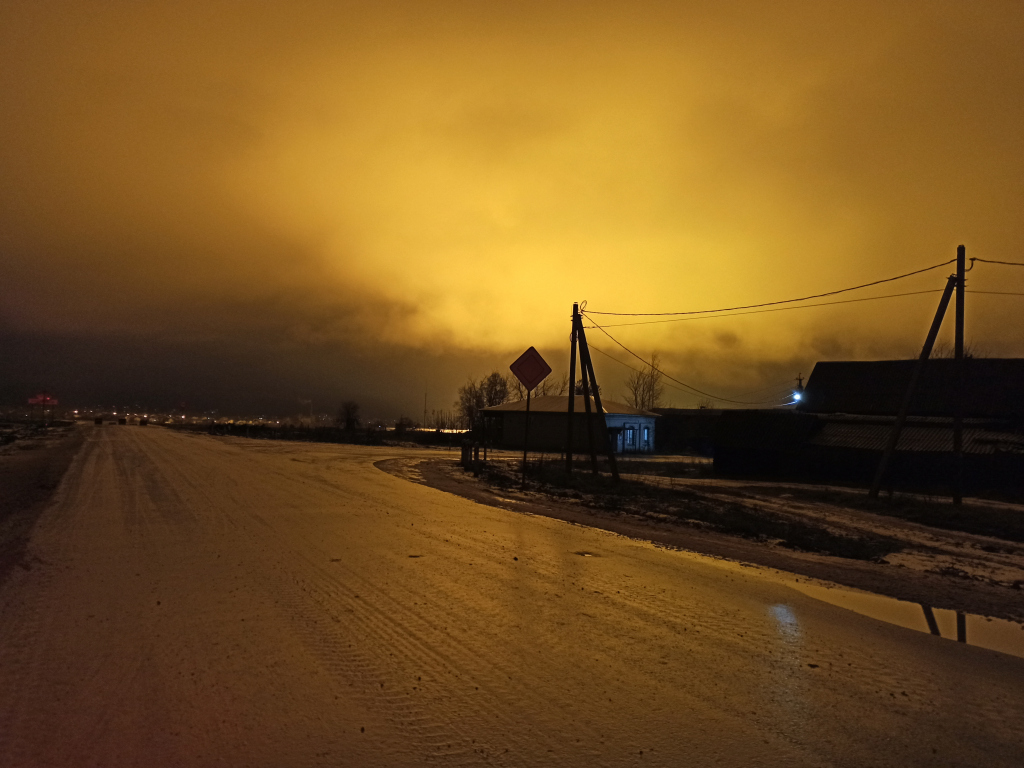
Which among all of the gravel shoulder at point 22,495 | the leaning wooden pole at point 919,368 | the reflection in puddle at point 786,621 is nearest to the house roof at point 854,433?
the leaning wooden pole at point 919,368

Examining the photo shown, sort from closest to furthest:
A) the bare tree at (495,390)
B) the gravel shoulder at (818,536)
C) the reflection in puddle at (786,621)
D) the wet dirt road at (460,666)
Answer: the wet dirt road at (460,666) → the reflection in puddle at (786,621) → the gravel shoulder at (818,536) → the bare tree at (495,390)

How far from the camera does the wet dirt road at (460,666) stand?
4305 millimetres

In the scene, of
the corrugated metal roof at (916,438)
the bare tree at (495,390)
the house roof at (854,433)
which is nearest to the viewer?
the corrugated metal roof at (916,438)

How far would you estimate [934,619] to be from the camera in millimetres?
7840

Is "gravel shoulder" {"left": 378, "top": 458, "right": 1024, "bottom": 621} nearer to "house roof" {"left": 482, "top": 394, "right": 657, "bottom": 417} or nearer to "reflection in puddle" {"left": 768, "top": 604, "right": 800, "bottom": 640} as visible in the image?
"reflection in puddle" {"left": 768, "top": 604, "right": 800, "bottom": 640}

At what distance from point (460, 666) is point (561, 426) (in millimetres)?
46029

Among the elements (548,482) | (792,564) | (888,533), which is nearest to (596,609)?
(792,564)

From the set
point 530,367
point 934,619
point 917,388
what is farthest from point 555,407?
point 934,619

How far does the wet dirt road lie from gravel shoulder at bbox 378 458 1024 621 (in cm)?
174

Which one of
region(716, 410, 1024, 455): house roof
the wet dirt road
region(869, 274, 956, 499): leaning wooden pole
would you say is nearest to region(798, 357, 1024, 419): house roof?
region(716, 410, 1024, 455): house roof

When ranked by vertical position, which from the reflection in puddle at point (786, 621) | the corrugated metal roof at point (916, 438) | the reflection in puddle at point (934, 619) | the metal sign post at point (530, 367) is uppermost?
the metal sign post at point (530, 367)

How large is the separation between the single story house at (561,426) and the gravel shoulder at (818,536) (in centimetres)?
2704

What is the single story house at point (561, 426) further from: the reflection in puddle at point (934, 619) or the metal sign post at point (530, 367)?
the reflection in puddle at point (934, 619)

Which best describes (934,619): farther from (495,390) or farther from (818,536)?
(495,390)
